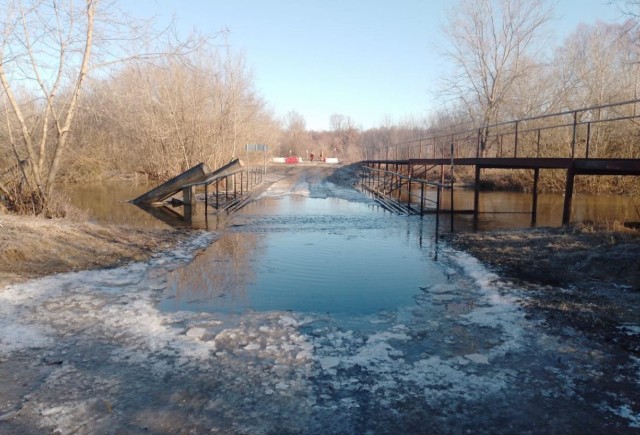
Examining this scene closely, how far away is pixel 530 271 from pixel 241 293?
456 cm

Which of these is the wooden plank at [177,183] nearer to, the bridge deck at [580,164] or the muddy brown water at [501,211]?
the muddy brown water at [501,211]

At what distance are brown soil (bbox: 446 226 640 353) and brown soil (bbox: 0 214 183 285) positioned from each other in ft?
21.1

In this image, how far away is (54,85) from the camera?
10547mm

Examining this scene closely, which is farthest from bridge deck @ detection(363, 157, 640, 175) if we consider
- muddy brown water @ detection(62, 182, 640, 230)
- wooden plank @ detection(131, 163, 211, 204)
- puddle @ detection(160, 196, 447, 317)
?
wooden plank @ detection(131, 163, 211, 204)

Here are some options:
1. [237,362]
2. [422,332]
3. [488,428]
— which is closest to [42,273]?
[237,362]

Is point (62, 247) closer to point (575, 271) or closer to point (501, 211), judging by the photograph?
point (575, 271)

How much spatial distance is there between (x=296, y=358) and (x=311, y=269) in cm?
357

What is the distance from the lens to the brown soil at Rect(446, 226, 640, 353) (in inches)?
201

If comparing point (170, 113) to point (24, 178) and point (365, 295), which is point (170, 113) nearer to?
point (24, 178)

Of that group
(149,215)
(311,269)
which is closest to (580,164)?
(311,269)

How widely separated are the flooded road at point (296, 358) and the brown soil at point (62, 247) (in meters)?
0.56

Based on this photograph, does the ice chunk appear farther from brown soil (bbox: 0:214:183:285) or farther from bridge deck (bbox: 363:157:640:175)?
bridge deck (bbox: 363:157:640:175)

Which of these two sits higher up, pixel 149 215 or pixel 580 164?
pixel 580 164

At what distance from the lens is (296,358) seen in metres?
4.14
